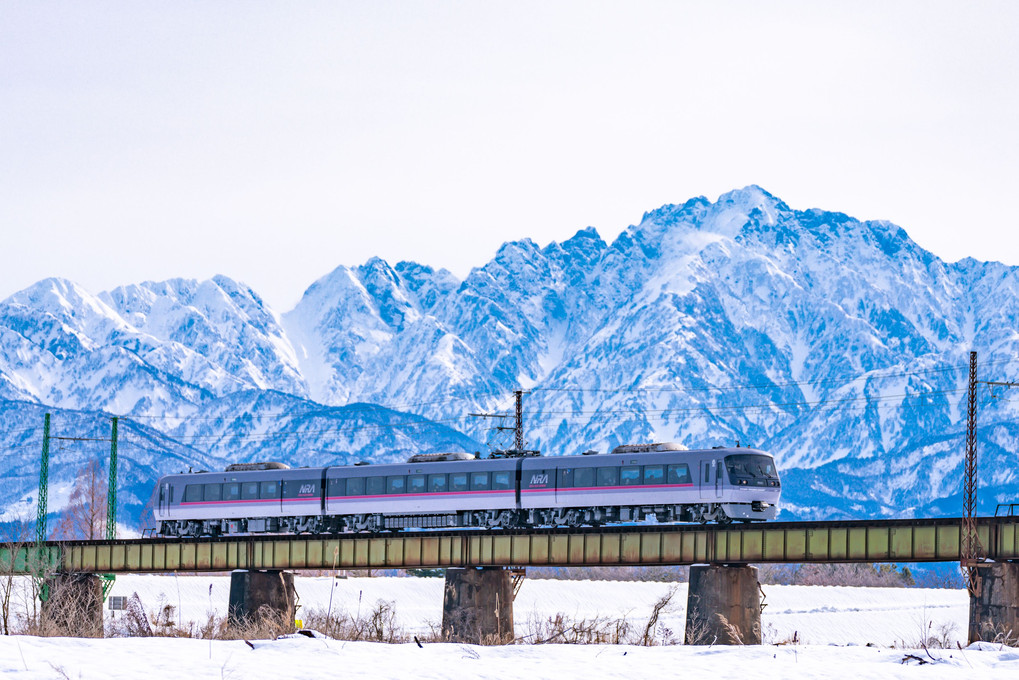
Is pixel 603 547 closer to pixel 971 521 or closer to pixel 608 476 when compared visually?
pixel 608 476

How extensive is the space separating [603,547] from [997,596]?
1640 centimetres

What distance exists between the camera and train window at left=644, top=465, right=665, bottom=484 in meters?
63.9

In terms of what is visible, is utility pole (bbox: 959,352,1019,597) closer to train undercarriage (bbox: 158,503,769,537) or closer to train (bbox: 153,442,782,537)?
train (bbox: 153,442,782,537)

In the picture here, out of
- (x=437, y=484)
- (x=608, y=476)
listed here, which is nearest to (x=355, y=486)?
(x=437, y=484)

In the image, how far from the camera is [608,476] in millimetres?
65500

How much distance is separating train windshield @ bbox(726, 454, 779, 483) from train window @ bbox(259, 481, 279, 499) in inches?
964

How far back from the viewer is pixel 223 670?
25.5 meters

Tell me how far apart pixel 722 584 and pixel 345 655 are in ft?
123

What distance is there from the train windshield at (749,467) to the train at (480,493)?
5 cm

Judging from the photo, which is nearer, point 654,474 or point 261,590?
point 654,474

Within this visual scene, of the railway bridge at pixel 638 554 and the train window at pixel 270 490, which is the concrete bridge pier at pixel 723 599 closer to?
the railway bridge at pixel 638 554

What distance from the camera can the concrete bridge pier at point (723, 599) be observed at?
62.9 meters

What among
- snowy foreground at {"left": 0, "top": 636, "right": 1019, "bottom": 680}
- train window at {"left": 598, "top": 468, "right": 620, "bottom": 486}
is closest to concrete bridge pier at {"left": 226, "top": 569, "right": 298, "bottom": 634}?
train window at {"left": 598, "top": 468, "right": 620, "bottom": 486}

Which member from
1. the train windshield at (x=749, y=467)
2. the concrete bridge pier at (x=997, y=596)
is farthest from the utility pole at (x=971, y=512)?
the train windshield at (x=749, y=467)
